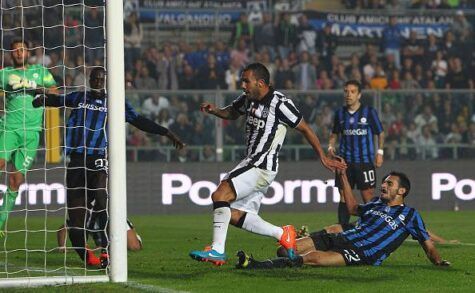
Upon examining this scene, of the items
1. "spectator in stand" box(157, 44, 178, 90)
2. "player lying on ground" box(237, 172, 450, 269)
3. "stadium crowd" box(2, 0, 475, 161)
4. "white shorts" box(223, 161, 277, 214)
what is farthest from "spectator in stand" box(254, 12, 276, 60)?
"white shorts" box(223, 161, 277, 214)

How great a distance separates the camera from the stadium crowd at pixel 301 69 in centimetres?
2189

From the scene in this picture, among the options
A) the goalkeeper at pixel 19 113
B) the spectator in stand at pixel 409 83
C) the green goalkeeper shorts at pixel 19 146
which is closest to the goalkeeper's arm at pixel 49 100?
the goalkeeper at pixel 19 113

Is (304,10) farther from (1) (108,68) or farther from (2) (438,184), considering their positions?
(1) (108,68)

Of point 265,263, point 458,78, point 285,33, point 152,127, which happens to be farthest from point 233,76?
point 265,263

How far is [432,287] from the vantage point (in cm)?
930

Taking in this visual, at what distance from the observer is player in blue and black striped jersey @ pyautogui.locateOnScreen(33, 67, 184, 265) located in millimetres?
11711

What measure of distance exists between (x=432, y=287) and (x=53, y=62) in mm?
15610

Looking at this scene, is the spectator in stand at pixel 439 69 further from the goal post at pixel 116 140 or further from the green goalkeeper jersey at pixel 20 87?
the goal post at pixel 116 140

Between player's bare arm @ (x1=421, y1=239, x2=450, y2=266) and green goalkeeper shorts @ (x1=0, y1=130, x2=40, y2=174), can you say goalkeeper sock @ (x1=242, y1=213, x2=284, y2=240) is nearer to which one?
player's bare arm @ (x1=421, y1=239, x2=450, y2=266)

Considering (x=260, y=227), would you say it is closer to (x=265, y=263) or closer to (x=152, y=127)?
(x=265, y=263)

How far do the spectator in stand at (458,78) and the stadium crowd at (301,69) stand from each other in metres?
Result: 0.02

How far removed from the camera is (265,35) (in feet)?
86.0

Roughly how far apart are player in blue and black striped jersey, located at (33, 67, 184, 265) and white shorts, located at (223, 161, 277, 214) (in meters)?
1.47

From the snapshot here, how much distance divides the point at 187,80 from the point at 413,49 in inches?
221
